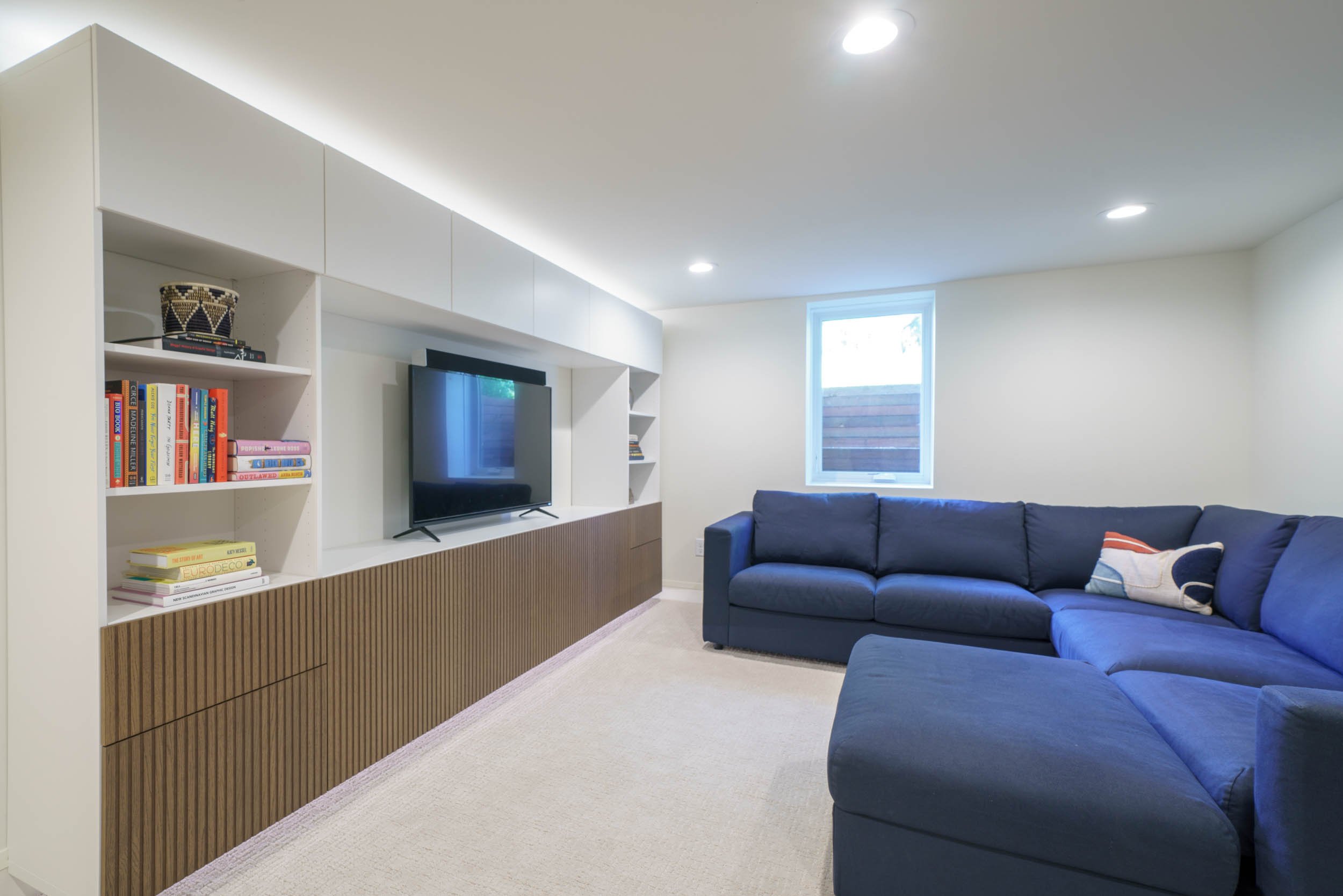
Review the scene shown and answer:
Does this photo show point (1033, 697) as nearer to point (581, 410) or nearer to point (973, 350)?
point (973, 350)

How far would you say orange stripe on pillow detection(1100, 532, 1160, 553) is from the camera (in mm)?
3012

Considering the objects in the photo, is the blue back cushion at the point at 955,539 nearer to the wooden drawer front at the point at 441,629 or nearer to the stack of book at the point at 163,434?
the wooden drawer front at the point at 441,629

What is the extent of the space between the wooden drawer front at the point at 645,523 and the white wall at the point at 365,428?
1.66 metres

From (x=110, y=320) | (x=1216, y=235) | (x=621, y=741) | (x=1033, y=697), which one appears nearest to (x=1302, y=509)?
(x=1216, y=235)

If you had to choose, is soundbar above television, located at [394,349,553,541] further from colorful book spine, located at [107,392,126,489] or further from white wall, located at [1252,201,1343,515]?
white wall, located at [1252,201,1343,515]

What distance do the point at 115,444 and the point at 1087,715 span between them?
271 cm

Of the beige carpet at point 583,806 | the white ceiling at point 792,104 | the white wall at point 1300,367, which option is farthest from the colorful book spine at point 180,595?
the white wall at point 1300,367

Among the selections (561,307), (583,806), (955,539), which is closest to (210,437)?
(583,806)

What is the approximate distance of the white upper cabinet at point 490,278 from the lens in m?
2.57

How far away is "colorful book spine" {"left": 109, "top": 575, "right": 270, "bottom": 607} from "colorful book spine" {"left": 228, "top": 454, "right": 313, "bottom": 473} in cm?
34

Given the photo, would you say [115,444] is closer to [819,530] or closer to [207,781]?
[207,781]

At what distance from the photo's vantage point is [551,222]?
2.99 meters

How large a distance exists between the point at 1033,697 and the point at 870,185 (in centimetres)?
205

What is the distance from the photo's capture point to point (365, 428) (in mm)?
2680
